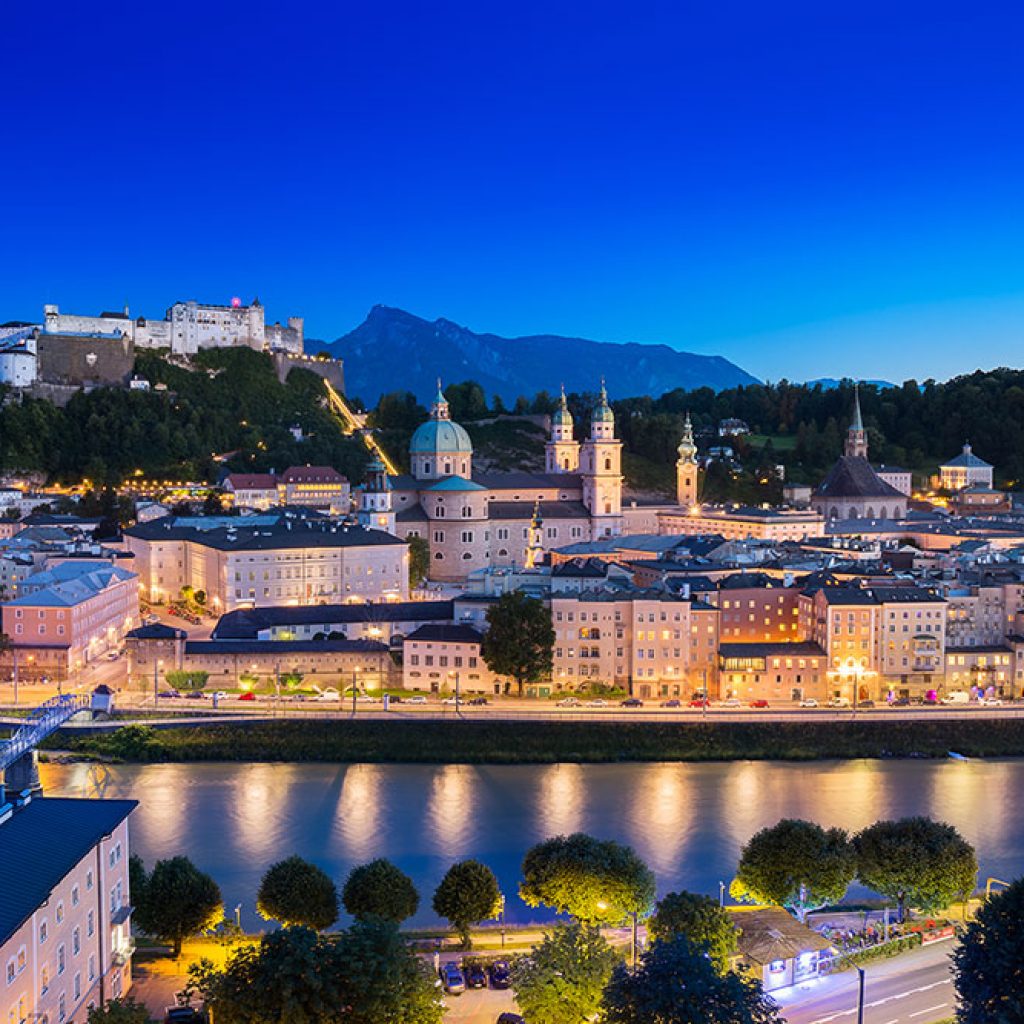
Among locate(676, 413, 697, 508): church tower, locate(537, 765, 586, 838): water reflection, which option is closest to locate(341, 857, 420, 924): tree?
locate(537, 765, 586, 838): water reflection

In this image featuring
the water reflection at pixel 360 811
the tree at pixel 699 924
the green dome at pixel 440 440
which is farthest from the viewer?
the green dome at pixel 440 440

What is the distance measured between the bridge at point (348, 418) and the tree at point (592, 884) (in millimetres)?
28117

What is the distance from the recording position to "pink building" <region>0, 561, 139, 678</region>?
1780cm

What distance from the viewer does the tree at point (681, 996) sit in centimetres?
625

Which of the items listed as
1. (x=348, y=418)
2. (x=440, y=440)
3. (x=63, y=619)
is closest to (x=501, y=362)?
(x=348, y=418)

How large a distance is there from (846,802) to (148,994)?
25.9 ft

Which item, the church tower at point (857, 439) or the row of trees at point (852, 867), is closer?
the row of trees at point (852, 867)

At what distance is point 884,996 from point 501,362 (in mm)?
143108

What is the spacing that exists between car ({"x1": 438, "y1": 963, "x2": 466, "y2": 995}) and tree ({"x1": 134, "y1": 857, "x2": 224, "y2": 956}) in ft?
5.59

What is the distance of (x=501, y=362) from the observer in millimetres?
149500

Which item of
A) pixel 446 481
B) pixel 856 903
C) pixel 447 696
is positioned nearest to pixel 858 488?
pixel 446 481

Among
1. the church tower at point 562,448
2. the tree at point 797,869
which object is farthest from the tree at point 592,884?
the church tower at point 562,448

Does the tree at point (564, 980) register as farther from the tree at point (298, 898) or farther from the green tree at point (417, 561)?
the green tree at point (417, 561)

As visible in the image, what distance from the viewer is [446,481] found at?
28.4 m
